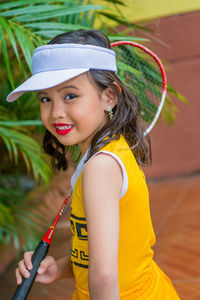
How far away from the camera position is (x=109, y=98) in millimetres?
1234

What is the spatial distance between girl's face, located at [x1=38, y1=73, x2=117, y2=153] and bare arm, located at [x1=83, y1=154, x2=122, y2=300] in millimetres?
169

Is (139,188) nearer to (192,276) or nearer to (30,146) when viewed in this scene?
(30,146)

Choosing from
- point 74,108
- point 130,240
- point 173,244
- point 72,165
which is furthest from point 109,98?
point 173,244

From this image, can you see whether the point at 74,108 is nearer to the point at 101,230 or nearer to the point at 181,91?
the point at 101,230

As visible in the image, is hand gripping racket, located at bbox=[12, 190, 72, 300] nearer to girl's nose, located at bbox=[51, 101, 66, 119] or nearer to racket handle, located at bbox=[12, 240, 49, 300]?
racket handle, located at bbox=[12, 240, 49, 300]

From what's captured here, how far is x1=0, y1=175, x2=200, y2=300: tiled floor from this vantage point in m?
2.58

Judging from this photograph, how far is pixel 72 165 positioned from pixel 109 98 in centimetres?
180

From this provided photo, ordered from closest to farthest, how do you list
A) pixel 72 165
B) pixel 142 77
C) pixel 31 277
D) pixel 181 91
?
pixel 31 277 < pixel 142 77 < pixel 72 165 < pixel 181 91

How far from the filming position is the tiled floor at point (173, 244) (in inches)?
102

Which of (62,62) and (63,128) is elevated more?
(62,62)

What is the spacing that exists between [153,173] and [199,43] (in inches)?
57.1

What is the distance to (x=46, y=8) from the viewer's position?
74.2 inches

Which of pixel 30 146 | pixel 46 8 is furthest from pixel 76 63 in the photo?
pixel 30 146

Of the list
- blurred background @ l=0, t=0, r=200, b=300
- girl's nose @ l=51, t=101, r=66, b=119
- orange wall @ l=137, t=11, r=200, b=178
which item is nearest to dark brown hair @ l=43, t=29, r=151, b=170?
girl's nose @ l=51, t=101, r=66, b=119
